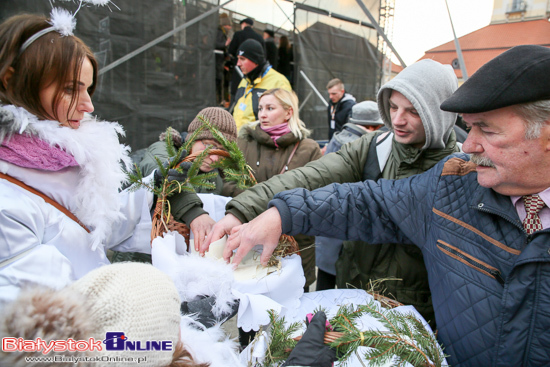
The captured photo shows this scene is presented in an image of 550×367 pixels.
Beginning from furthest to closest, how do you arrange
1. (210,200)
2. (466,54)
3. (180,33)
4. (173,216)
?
(466,54) → (180,33) → (210,200) → (173,216)

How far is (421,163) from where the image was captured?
154 centimetres

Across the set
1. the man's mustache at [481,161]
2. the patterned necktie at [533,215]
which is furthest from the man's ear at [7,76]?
the patterned necktie at [533,215]

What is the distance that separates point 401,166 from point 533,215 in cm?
60

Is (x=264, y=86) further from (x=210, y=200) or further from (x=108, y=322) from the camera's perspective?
(x=108, y=322)

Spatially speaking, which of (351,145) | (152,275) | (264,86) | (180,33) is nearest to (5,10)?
(180,33)

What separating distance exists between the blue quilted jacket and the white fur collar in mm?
646

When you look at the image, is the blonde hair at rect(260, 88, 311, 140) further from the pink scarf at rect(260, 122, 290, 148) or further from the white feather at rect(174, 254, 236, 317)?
the white feather at rect(174, 254, 236, 317)

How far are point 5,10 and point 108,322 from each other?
156 inches

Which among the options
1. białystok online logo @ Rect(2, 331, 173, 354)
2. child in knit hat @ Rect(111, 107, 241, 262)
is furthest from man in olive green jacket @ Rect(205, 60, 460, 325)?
białystok online logo @ Rect(2, 331, 173, 354)

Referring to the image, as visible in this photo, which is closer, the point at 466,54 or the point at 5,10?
the point at 5,10

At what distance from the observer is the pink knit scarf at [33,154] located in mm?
1003

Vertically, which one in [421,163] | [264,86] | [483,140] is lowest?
[421,163]

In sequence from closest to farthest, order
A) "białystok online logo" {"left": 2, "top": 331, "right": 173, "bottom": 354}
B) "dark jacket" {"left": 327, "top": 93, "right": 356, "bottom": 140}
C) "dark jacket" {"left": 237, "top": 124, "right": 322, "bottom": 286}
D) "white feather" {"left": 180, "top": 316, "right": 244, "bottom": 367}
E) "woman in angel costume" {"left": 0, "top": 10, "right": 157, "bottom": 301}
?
"białystok online logo" {"left": 2, "top": 331, "right": 173, "bottom": 354} → "white feather" {"left": 180, "top": 316, "right": 244, "bottom": 367} → "woman in angel costume" {"left": 0, "top": 10, "right": 157, "bottom": 301} → "dark jacket" {"left": 237, "top": 124, "right": 322, "bottom": 286} → "dark jacket" {"left": 327, "top": 93, "right": 356, "bottom": 140}

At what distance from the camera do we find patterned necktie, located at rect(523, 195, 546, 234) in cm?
101
